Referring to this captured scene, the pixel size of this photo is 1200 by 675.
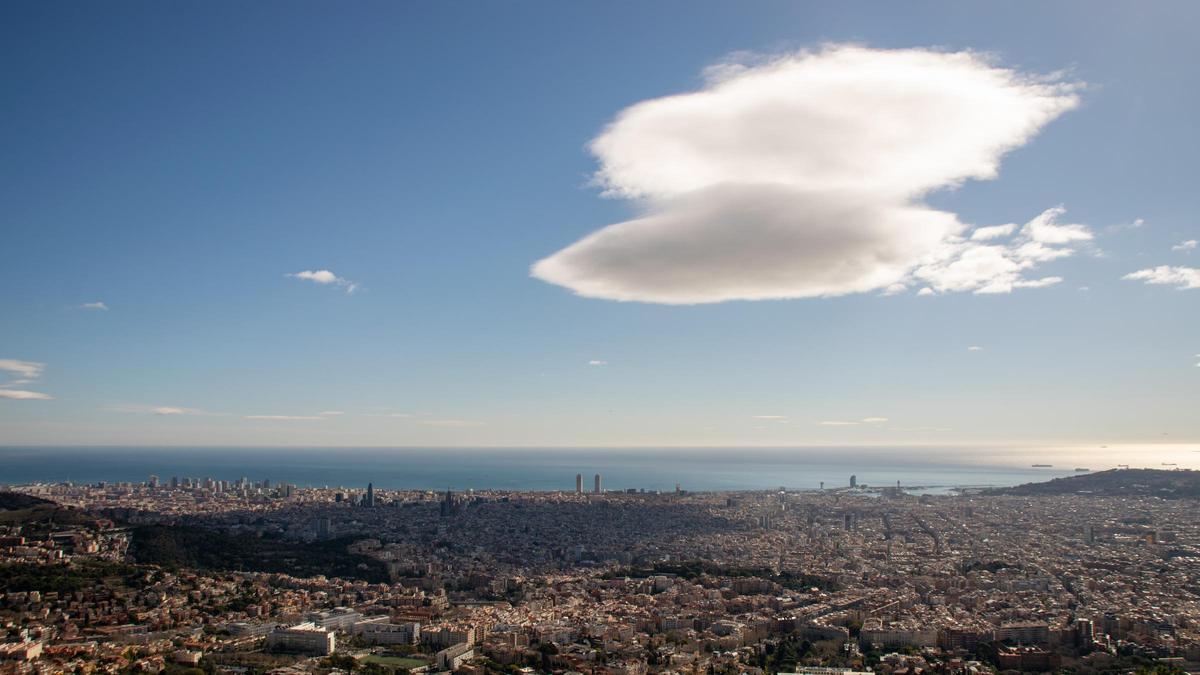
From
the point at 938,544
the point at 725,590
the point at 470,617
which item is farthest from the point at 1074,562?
the point at 470,617

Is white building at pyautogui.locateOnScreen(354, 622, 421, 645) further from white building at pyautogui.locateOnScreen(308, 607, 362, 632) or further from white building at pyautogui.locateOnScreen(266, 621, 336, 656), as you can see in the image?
white building at pyautogui.locateOnScreen(266, 621, 336, 656)

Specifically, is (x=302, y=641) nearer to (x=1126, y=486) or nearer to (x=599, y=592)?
(x=599, y=592)

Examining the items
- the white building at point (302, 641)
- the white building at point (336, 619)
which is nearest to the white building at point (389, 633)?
the white building at point (336, 619)

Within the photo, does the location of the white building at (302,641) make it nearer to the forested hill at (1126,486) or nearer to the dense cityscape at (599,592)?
the dense cityscape at (599,592)

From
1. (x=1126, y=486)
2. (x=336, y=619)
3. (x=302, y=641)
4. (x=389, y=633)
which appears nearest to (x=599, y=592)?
(x=389, y=633)

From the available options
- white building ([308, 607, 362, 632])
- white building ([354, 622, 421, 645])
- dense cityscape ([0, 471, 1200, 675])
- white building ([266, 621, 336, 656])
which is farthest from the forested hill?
white building ([266, 621, 336, 656])

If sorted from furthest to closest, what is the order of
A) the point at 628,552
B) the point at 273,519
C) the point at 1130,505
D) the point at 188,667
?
the point at 1130,505
the point at 273,519
the point at 628,552
the point at 188,667

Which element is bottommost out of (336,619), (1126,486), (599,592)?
(599,592)

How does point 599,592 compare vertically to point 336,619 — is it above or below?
below

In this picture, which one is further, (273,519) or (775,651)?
(273,519)

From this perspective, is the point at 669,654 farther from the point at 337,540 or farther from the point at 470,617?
the point at 337,540
